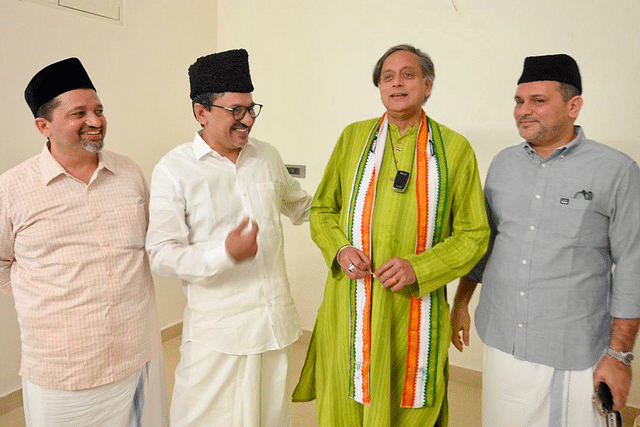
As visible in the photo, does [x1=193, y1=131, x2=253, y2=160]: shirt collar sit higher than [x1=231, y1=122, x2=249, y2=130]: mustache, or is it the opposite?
[x1=231, y1=122, x2=249, y2=130]: mustache

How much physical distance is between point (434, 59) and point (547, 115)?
1.68m

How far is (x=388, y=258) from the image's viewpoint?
186 cm

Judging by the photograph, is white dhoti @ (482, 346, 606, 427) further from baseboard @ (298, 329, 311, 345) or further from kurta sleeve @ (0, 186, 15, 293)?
baseboard @ (298, 329, 311, 345)

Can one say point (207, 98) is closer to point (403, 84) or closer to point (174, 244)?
point (174, 244)

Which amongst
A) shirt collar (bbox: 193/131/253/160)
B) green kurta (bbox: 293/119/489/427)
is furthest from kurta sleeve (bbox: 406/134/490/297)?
shirt collar (bbox: 193/131/253/160)

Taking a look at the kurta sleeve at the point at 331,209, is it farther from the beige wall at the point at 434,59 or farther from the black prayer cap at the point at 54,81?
the beige wall at the point at 434,59

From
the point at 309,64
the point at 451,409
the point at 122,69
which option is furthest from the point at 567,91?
the point at 122,69

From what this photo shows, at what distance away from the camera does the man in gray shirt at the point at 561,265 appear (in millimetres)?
1753

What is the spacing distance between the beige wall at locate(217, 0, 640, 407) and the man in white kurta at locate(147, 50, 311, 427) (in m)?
1.81

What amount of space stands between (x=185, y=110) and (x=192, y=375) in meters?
2.56

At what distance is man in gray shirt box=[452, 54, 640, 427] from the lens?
69.0 inches

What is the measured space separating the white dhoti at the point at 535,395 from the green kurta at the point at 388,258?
7.3 inches

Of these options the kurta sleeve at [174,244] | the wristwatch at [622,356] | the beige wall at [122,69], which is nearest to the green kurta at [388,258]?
the kurta sleeve at [174,244]

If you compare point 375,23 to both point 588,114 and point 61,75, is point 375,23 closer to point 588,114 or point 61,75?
point 588,114
